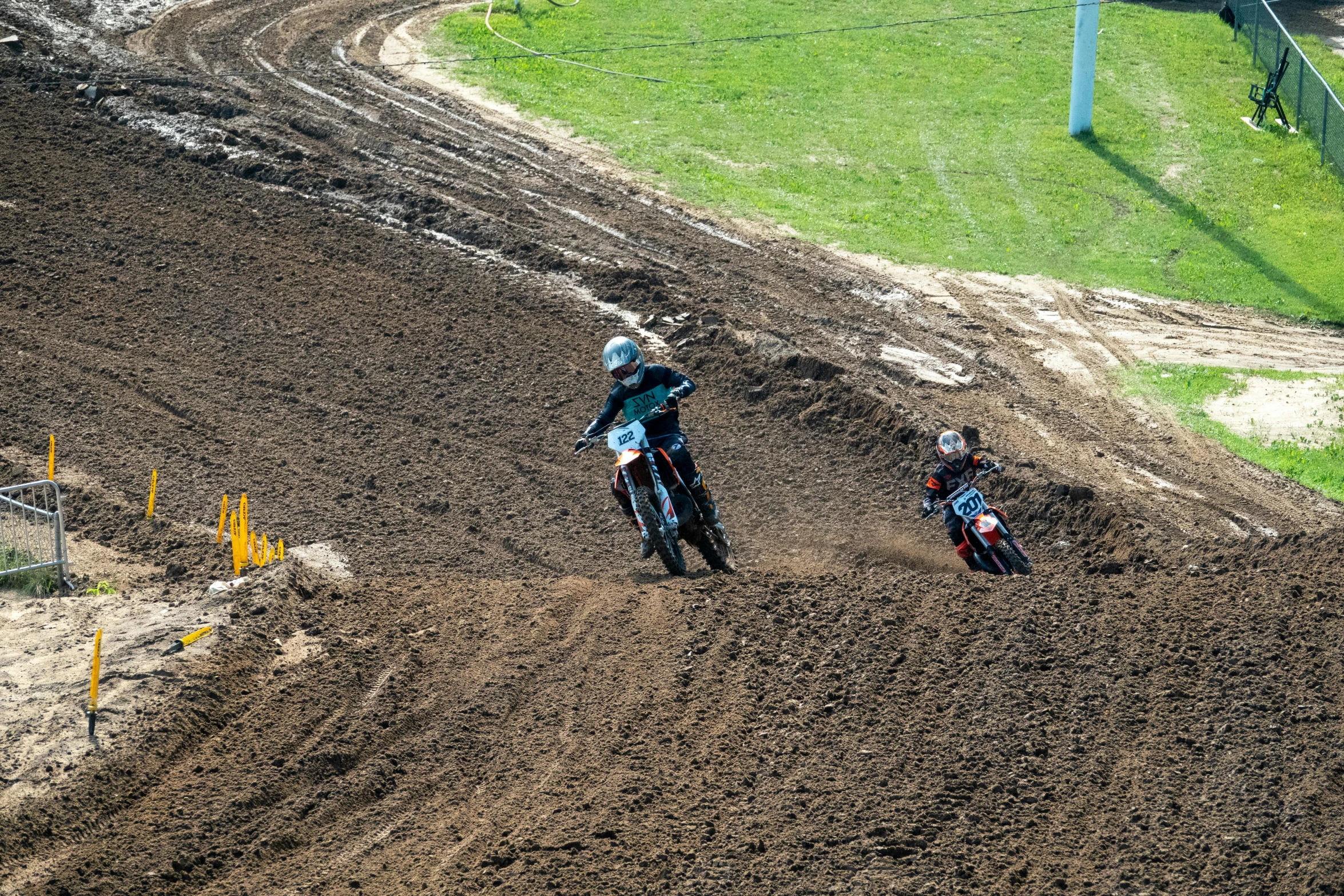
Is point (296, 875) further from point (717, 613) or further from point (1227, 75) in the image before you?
point (1227, 75)

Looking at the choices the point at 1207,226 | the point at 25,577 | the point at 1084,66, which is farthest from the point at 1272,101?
the point at 25,577

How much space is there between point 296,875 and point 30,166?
691 inches

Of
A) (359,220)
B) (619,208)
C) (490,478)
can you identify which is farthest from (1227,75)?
(490,478)

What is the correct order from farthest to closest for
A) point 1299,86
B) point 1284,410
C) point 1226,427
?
point 1299,86, point 1284,410, point 1226,427

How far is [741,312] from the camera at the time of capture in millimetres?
16906

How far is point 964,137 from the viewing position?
2533 cm

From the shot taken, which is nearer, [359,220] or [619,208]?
[359,220]

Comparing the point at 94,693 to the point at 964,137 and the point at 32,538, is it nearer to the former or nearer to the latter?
the point at 32,538

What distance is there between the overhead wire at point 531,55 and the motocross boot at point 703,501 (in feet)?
58.2

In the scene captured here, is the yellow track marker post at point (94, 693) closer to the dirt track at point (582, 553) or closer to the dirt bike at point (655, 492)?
the dirt track at point (582, 553)

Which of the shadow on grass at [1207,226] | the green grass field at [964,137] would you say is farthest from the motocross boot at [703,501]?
the shadow on grass at [1207,226]

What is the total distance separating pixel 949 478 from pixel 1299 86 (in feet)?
66.8

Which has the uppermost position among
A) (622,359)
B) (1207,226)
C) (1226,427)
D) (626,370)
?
(622,359)

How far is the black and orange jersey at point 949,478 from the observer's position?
11.4m
